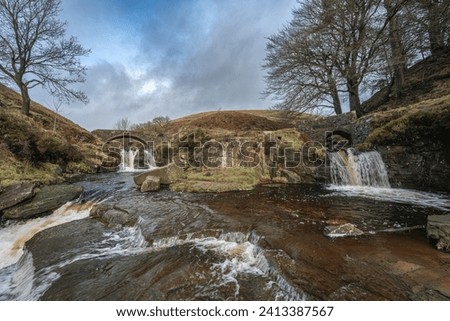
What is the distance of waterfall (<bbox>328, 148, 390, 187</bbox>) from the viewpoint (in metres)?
8.34

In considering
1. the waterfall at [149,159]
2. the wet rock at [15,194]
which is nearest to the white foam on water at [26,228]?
the wet rock at [15,194]

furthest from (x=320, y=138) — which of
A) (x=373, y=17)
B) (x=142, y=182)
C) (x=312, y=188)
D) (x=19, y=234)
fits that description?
(x=19, y=234)

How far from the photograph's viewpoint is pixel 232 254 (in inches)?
139

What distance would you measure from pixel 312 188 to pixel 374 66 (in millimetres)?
8109

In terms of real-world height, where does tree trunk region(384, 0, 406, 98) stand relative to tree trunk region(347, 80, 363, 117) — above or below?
above

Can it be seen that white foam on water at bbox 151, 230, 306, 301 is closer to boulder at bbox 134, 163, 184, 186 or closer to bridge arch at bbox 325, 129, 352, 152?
boulder at bbox 134, 163, 184, 186

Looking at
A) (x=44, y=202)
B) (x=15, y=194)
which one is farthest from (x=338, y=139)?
(x=15, y=194)

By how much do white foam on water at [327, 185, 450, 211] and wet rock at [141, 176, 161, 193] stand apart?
22.8ft

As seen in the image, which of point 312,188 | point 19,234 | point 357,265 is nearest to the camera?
point 357,265

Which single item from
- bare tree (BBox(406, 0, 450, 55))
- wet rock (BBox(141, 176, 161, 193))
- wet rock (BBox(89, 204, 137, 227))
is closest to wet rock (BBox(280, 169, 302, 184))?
wet rock (BBox(141, 176, 161, 193))

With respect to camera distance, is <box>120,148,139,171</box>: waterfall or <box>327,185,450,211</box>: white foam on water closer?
<box>327,185,450,211</box>: white foam on water

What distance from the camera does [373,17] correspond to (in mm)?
11359

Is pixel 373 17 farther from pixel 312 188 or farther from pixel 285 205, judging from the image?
pixel 285 205

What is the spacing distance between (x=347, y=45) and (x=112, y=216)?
13634 mm
